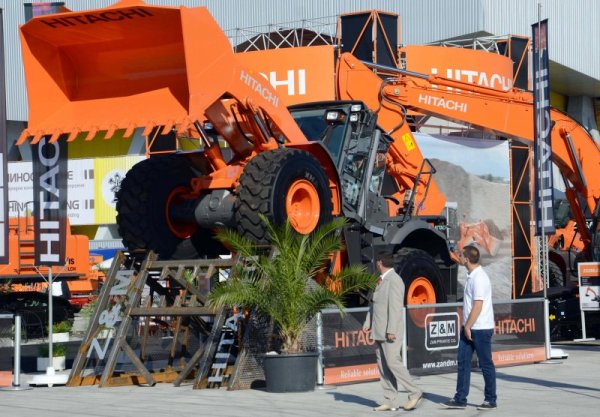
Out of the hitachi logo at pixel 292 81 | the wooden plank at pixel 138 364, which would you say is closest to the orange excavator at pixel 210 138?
the wooden plank at pixel 138 364

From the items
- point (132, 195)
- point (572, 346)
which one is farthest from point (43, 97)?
point (572, 346)

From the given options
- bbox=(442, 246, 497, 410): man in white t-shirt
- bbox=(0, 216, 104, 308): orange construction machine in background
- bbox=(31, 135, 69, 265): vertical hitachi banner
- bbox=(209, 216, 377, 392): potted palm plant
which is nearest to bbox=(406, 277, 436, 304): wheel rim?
bbox=(209, 216, 377, 392): potted palm plant

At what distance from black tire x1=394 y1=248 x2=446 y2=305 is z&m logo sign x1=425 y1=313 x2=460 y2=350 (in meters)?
0.66

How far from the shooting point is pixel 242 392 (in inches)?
526

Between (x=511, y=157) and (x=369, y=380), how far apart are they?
19.9m

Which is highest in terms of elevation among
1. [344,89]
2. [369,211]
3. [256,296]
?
[344,89]

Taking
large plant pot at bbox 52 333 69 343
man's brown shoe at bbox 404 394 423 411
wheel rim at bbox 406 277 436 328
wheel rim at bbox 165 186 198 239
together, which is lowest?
man's brown shoe at bbox 404 394 423 411

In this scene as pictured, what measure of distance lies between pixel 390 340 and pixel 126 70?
4.75 metres

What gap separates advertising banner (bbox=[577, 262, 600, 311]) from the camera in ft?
69.6

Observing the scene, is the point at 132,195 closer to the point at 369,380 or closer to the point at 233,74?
the point at 233,74

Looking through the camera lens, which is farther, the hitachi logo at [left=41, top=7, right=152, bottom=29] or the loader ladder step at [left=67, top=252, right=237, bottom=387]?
the loader ladder step at [left=67, top=252, right=237, bottom=387]

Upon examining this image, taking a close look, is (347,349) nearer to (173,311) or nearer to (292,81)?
(173,311)

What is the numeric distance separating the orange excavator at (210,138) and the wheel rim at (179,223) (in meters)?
0.01

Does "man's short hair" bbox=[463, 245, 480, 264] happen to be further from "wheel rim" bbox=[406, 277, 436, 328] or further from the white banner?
the white banner
